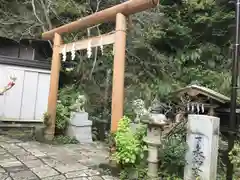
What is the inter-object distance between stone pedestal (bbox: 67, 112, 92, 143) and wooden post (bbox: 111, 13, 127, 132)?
9.36 ft

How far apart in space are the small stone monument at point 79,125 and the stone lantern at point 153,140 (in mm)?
3524

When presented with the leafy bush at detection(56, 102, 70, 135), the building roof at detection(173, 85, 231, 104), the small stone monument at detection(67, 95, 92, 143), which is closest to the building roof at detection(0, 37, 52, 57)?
the leafy bush at detection(56, 102, 70, 135)

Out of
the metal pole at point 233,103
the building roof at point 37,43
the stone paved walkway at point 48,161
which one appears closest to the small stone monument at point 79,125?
the stone paved walkway at point 48,161

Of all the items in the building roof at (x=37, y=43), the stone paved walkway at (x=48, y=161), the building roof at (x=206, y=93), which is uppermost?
the building roof at (x=37, y=43)

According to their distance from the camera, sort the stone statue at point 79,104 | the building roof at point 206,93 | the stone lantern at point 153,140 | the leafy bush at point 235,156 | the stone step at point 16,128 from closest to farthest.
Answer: the leafy bush at point 235,156
the stone lantern at point 153,140
the building roof at point 206,93
the stone statue at point 79,104
the stone step at point 16,128

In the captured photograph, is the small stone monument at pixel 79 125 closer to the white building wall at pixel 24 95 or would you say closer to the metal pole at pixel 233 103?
the white building wall at pixel 24 95

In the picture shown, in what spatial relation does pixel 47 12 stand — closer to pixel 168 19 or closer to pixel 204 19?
pixel 168 19

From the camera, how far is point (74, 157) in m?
5.68

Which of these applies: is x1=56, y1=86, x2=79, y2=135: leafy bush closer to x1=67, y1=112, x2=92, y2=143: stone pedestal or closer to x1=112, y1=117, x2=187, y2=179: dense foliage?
x1=67, y1=112, x2=92, y2=143: stone pedestal

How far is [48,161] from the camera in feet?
17.0

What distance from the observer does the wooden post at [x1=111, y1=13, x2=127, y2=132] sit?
488 centimetres

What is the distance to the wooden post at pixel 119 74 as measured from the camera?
192 inches

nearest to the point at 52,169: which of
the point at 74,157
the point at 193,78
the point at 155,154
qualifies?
the point at 74,157

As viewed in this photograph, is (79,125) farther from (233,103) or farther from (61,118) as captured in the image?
(233,103)
